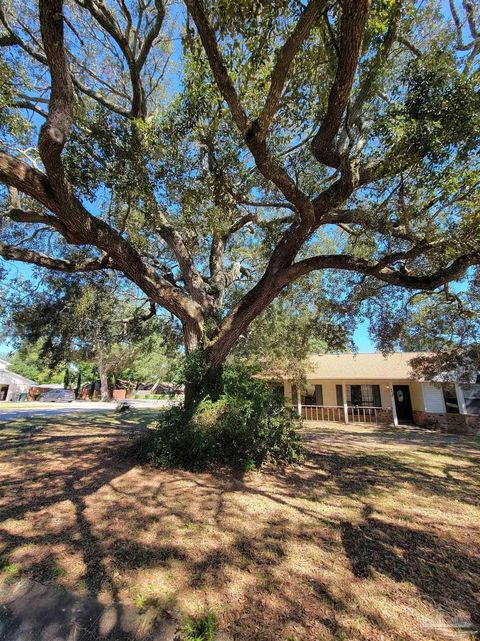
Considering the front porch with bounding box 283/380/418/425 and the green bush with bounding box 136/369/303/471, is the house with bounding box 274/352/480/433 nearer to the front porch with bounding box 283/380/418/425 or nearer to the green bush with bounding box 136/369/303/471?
the front porch with bounding box 283/380/418/425

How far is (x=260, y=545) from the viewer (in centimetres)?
320

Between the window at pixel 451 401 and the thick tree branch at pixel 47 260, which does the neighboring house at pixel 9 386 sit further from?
the window at pixel 451 401

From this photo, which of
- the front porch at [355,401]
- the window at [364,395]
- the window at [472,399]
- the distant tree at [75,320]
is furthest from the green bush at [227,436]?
the window at [364,395]

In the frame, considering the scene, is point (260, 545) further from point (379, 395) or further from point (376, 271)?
point (379, 395)

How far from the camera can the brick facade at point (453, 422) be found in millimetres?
15500

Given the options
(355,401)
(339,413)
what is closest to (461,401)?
(355,401)

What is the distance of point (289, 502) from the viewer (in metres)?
4.38

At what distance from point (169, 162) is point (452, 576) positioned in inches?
279

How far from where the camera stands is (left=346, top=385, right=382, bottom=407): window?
19672 millimetres

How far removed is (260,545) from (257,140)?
4.80 metres

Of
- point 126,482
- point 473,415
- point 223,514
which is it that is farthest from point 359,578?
point 473,415

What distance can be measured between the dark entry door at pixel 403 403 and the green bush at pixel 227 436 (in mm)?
15847

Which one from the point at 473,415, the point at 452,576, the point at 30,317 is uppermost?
the point at 30,317

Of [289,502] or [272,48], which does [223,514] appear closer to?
[289,502]
